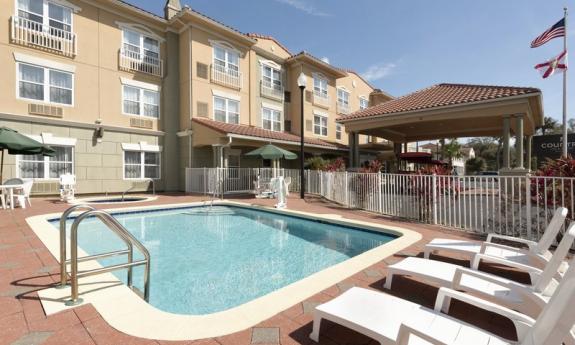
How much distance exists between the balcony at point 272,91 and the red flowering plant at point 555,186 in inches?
706

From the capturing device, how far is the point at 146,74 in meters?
16.6

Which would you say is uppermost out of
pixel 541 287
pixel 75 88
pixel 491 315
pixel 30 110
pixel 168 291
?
pixel 75 88

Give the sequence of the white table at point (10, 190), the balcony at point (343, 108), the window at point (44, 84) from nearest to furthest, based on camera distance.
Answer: the white table at point (10, 190)
the window at point (44, 84)
the balcony at point (343, 108)

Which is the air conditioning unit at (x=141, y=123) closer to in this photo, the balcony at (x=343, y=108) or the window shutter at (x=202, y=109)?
the window shutter at (x=202, y=109)

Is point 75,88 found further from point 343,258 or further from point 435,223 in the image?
point 435,223

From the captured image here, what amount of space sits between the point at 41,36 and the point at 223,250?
1458 cm

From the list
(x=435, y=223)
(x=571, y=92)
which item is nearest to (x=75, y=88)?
(x=435, y=223)

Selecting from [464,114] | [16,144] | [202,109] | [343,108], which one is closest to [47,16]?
[16,144]

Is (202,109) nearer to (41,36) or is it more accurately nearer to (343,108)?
(41,36)

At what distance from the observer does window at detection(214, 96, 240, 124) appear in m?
18.4

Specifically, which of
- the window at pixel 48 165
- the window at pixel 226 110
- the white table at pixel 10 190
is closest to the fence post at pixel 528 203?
the white table at pixel 10 190

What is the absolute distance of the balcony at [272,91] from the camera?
70.5 ft

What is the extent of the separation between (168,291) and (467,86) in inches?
634

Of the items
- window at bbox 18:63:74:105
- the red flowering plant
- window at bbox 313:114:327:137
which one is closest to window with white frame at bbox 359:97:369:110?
window at bbox 313:114:327:137
